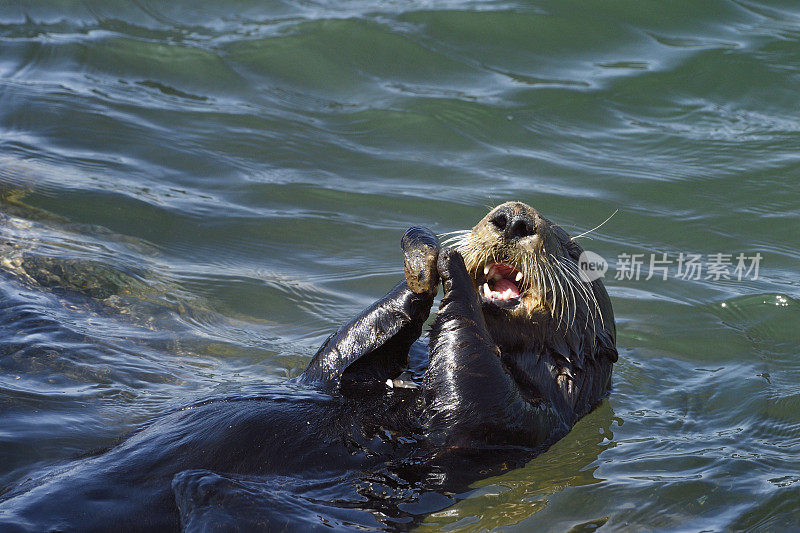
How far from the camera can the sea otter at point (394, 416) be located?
10.7ft

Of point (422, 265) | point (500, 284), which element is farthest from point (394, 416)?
point (500, 284)

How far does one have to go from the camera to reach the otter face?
12.8 feet

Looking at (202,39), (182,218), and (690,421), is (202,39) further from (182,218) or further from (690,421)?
(690,421)

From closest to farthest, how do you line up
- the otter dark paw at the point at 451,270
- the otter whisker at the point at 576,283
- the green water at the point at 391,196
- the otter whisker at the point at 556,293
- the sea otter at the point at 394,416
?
1. the sea otter at the point at 394,416
2. the otter dark paw at the point at 451,270
3. the otter whisker at the point at 556,293
4. the otter whisker at the point at 576,283
5. the green water at the point at 391,196

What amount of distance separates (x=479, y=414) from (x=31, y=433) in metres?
1.92

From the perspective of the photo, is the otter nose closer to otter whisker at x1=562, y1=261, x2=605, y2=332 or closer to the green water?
otter whisker at x1=562, y1=261, x2=605, y2=332

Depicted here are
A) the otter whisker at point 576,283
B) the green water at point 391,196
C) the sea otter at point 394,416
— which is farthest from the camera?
the green water at point 391,196

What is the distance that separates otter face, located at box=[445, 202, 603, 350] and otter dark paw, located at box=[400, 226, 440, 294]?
11.3 inches

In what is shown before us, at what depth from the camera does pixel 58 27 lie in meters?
10.2

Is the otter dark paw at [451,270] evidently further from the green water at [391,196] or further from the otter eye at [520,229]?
the green water at [391,196]

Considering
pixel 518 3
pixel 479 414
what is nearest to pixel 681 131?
pixel 518 3

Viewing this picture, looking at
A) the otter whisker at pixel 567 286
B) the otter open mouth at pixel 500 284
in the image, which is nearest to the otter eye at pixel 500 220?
the otter open mouth at pixel 500 284

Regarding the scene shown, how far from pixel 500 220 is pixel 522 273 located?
258 millimetres

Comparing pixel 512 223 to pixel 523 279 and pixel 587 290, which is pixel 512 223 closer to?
pixel 523 279
